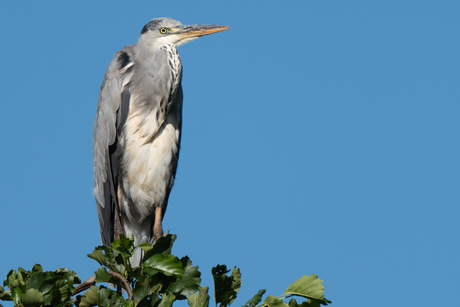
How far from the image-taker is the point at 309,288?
2.86 meters

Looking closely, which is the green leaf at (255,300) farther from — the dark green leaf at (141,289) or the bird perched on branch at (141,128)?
the bird perched on branch at (141,128)

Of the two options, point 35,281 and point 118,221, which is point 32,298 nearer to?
point 35,281

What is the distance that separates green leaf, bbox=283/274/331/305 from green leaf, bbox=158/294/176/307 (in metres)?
0.55

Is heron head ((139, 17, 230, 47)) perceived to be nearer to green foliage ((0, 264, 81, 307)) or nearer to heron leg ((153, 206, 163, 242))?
heron leg ((153, 206, 163, 242))

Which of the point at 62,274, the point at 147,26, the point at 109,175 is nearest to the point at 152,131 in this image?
the point at 109,175

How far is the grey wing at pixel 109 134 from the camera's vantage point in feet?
17.3

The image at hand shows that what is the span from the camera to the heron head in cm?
533

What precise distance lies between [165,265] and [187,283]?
16cm

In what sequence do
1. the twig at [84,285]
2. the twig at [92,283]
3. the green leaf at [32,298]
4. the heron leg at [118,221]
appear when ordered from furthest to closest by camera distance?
the heron leg at [118,221] → the twig at [84,285] → the twig at [92,283] → the green leaf at [32,298]

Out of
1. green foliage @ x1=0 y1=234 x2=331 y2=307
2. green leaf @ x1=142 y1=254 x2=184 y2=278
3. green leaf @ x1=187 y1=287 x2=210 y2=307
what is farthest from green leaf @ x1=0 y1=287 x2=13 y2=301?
green leaf @ x1=187 y1=287 x2=210 y2=307

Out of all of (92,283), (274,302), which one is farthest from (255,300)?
(92,283)

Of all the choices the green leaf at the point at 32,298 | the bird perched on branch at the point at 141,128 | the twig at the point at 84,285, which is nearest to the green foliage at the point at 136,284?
the green leaf at the point at 32,298

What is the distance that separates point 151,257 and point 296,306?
754mm

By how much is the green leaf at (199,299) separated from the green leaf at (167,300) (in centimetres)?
9
